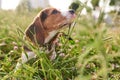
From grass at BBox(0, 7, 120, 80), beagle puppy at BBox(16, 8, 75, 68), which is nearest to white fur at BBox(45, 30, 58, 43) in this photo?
beagle puppy at BBox(16, 8, 75, 68)

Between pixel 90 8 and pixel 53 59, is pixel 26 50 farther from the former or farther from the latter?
pixel 90 8

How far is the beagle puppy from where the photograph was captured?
2.56 meters

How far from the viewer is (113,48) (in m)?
3.50

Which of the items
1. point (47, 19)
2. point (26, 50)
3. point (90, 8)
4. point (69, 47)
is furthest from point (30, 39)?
point (90, 8)

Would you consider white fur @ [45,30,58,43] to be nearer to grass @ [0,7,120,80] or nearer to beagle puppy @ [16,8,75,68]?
beagle puppy @ [16,8,75,68]

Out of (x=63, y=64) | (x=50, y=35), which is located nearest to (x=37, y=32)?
(x=50, y=35)

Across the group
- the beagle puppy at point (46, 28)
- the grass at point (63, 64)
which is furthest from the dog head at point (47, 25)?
the grass at point (63, 64)

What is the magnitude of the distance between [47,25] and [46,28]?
31 mm

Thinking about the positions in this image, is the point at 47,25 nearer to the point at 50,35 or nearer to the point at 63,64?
the point at 50,35

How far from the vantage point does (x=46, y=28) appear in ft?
8.87

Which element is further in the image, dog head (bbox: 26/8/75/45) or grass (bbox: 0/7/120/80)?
dog head (bbox: 26/8/75/45)

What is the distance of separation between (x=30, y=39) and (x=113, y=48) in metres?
1.25

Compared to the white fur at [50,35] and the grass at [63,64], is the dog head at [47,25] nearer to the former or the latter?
the white fur at [50,35]

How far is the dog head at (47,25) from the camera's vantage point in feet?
8.52
